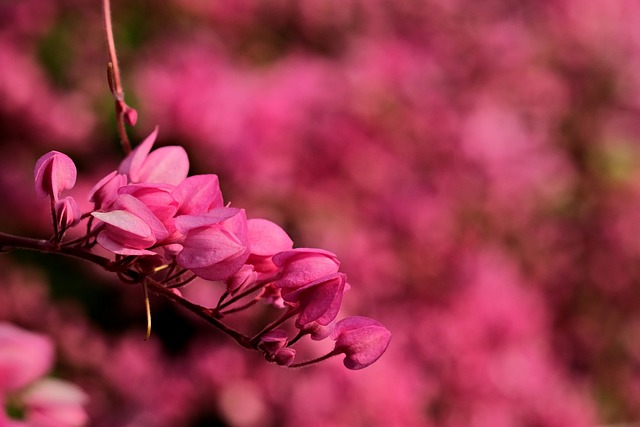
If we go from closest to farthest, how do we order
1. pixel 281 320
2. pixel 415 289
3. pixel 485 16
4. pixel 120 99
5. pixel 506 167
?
pixel 281 320 → pixel 120 99 → pixel 415 289 → pixel 506 167 → pixel 485 16

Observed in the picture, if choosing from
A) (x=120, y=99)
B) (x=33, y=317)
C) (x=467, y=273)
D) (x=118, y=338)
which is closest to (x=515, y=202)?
(x=467, y=273)

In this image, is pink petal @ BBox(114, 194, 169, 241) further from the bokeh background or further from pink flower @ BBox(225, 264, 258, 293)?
the bokeh background

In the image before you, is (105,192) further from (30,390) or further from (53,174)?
(30,390)

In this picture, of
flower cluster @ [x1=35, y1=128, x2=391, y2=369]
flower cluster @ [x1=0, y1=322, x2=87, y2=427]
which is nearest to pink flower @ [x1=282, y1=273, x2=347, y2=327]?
flower cluster @ [x1=35, y1=128, x2=391, y2=369]

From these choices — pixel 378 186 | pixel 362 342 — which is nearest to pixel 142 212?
pixel 362 342

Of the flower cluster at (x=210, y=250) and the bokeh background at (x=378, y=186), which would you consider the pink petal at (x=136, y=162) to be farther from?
the bokeh background at (x=378, y=186)

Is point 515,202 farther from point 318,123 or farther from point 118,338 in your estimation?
point 118,338
